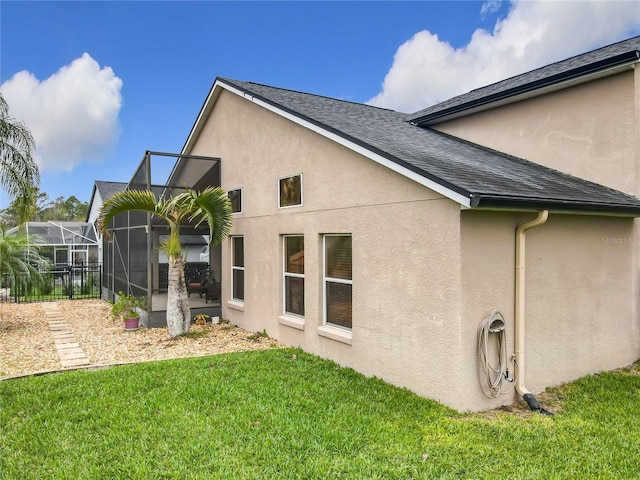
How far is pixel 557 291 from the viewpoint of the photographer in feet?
20.3

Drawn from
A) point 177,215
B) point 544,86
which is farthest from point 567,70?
point 177,215

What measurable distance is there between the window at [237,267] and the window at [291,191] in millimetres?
2491

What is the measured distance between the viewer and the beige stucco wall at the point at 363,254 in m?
5.41

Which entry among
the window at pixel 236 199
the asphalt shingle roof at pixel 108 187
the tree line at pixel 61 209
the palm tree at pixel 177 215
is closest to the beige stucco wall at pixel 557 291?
the palm tree at pixel 177 215

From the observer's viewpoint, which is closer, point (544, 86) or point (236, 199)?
point (544, 86)

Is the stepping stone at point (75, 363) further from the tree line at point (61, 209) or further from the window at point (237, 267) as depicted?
the tree line at point (61, 209)

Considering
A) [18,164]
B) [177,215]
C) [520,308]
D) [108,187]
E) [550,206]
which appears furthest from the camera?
[108,187]

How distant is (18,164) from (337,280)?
9429mm

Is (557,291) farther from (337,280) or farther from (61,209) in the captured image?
(61,209)

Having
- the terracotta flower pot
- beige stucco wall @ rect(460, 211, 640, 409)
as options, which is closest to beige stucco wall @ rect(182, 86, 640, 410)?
beige stucco wall @ rect(460, 211, 640, 409)

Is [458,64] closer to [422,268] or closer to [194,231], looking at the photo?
[194,231]

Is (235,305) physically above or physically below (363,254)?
below

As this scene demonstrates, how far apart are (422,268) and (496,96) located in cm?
518

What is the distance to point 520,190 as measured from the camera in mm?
5395
